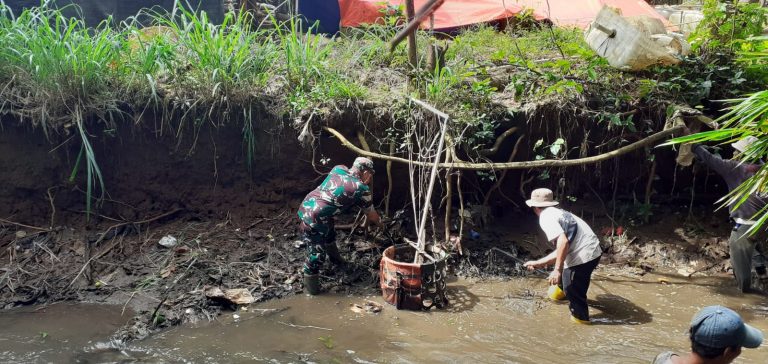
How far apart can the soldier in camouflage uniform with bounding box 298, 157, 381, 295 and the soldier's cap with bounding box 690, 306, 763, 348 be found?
3312mm

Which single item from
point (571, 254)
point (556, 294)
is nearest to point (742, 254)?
point (556, 294)

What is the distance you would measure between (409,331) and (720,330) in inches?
108

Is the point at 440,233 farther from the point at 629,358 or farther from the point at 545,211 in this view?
the point at 629,358

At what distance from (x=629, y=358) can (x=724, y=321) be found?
2.15 meters

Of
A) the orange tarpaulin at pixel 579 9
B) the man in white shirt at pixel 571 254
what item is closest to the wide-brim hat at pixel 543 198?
the man in white shirt at pixel 571 254

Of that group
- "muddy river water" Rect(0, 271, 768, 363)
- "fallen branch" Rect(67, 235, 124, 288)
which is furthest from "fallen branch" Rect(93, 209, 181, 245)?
"muddy river water" Rect(0, 271, 768, 363)

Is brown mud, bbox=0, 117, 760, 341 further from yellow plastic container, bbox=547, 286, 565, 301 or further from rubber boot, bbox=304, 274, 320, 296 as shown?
yellow plastic container, bbox=547, 286, 565, 301

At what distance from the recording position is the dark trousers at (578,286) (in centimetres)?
503

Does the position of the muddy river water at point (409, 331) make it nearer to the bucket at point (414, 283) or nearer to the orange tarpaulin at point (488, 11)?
the bucket at point (414, 283)

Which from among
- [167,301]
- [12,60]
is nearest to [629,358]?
[167,301]

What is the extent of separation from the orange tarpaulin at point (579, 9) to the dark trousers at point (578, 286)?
5.08 meters

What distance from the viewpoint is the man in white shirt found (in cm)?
496

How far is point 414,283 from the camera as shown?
5.16 m

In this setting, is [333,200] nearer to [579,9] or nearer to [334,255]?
[334,255]
